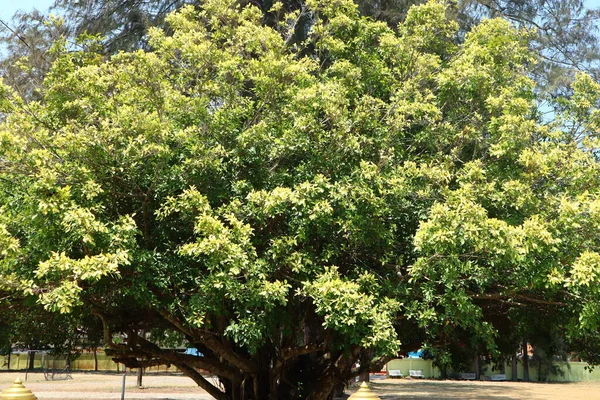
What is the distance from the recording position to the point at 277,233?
10.5m

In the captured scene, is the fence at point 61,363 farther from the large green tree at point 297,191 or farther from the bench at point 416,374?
the large green tree at point 297,191

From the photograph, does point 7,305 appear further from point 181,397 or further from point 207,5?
point 181,397

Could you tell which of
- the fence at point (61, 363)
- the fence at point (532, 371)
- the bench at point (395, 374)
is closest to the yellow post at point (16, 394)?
the fence at point (61, 363)

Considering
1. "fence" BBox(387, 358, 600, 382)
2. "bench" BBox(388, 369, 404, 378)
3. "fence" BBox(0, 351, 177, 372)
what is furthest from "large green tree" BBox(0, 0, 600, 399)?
"bench" BBox(388, 369, 404, 378)

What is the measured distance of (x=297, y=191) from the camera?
9.47m

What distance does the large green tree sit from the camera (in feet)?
29.9

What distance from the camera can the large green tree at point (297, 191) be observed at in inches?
359

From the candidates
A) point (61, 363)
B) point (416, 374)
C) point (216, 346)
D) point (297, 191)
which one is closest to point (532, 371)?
point (416, 374)

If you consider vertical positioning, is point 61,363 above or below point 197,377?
below

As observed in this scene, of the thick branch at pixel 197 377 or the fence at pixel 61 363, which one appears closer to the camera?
the thick branch at pixel 197 377

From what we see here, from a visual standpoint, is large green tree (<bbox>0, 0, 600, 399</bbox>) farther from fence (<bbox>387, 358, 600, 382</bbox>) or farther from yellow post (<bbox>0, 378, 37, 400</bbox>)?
fence (<bbox>387, 358, 600, 382</bbox>)

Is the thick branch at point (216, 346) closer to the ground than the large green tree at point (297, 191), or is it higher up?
closer to the ground

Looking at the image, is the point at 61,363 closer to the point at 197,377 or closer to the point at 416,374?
the point at 416,374

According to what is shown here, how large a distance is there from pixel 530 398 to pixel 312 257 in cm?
2170
